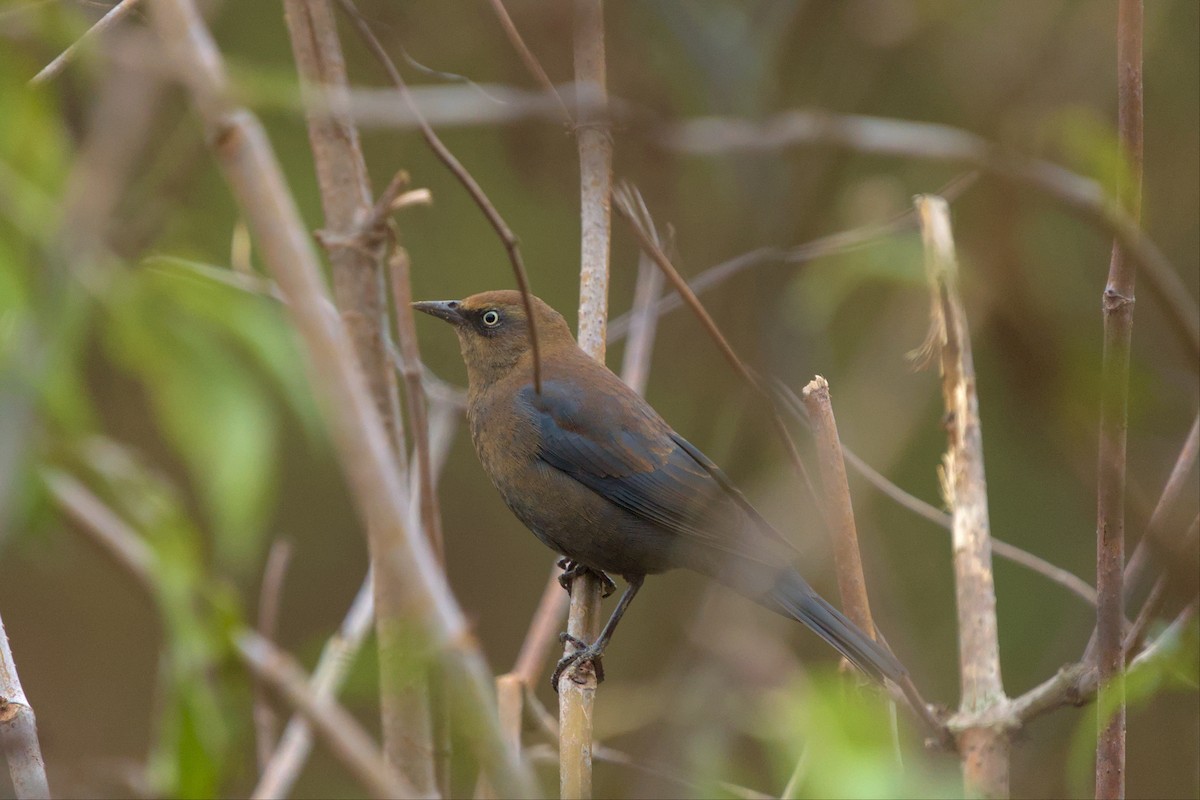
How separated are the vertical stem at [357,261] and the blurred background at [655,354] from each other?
0.24m

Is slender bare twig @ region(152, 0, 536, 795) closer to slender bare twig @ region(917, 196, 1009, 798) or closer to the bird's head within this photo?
slender bare twig @ region(917, 196, 1009, 798)

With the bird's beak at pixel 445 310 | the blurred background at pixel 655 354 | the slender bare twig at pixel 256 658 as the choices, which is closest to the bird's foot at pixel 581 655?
the blurred background at pixel 655 354

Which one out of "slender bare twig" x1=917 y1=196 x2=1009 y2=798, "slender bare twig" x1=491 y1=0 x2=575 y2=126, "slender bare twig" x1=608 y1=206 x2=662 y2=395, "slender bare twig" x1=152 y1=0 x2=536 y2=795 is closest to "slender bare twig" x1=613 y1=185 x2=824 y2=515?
"slender bare twig" x1=491 y1=0 x2=575 y2=126

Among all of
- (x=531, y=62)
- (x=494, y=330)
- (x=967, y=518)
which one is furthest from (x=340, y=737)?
(x=494, y=330)

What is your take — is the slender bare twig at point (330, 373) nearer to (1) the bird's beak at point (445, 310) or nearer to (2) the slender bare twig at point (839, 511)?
(2) the slender bare twig at point (839, 511)

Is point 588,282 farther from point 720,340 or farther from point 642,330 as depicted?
point 720,340

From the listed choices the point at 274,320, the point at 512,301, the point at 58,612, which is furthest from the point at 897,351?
the point at 58,612

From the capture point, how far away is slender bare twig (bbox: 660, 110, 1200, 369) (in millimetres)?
1829

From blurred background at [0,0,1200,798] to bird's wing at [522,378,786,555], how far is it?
0.90 ft

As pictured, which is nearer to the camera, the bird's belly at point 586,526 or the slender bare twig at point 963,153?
the slender bare twig at point 963,153

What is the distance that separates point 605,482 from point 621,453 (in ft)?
0.46

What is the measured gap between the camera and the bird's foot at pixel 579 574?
15.2ft

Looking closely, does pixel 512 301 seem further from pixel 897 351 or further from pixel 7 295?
pixel 7 295

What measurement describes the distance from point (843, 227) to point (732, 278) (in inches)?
33.0
